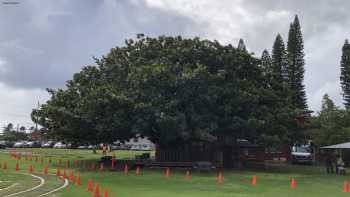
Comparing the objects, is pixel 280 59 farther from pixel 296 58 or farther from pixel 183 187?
pixel 183 187

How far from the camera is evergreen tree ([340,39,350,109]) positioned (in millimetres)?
74812

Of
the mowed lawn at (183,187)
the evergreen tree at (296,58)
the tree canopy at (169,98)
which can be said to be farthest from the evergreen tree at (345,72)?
the mowed lawn at (183,187)

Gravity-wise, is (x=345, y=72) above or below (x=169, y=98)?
above

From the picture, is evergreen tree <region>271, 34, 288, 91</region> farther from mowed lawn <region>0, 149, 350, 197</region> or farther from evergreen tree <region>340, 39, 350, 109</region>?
mowed lawn <region>0, 149, 350, 197</region>

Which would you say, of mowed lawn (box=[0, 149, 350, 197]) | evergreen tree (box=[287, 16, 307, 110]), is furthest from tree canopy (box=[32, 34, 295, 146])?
evergreen tree (box=[287, 16, 307, 110])

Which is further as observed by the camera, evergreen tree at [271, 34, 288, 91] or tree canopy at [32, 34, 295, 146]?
evergreen tree at [271, 34, 288, 91]

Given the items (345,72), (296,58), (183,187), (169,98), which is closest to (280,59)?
(296,58)

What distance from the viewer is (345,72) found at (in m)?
75.3

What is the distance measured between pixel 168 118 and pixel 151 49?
30.6 ft

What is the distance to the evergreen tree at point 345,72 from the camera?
74812 millimetres

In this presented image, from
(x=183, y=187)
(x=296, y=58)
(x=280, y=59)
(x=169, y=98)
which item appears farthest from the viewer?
(x=280, y=59)

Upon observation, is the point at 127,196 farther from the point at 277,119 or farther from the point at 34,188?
the point at 277,119

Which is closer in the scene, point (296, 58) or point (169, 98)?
point (169, 98)

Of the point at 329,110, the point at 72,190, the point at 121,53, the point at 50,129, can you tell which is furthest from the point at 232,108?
the point at 329,110
